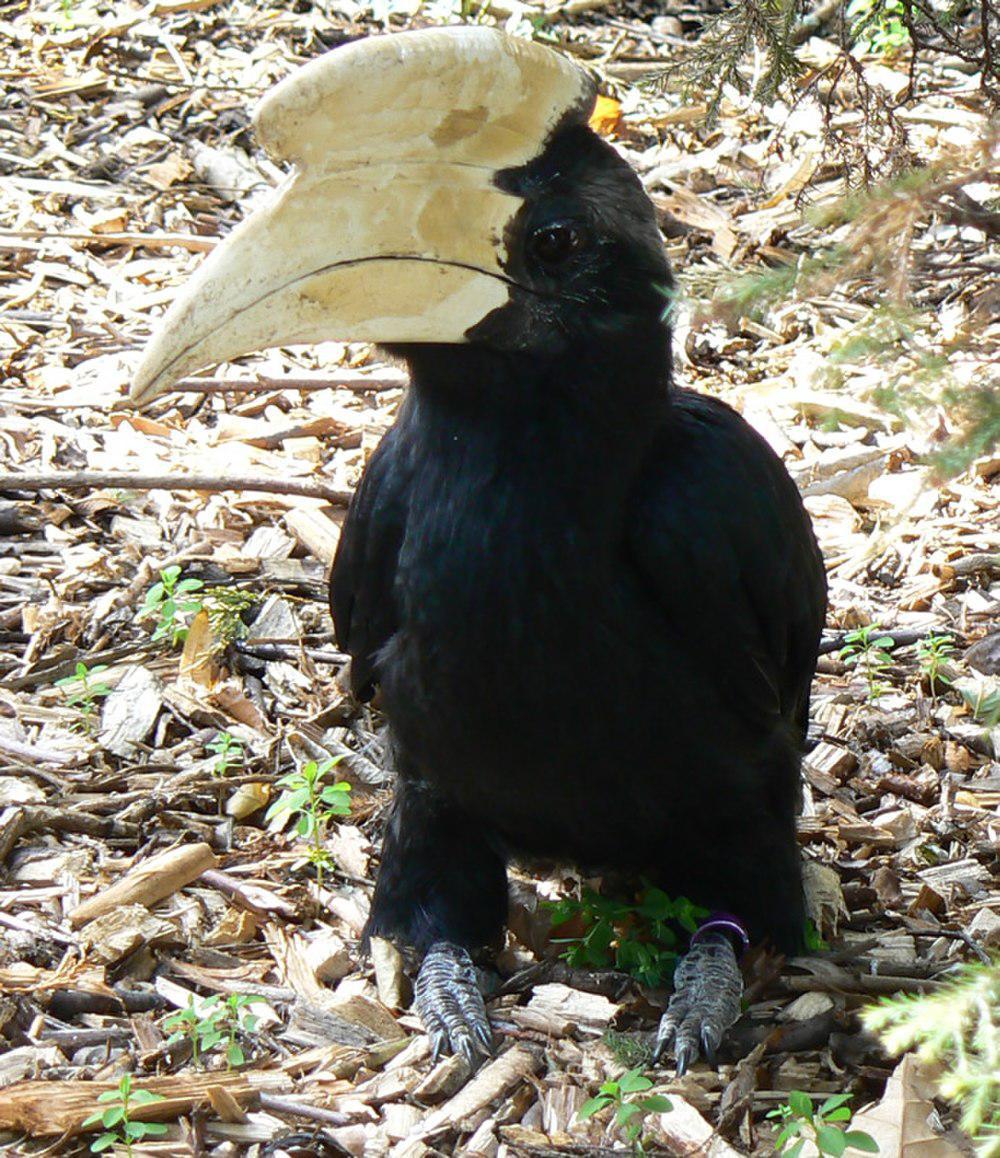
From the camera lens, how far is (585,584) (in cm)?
353

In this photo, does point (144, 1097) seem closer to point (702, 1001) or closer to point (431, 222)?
point (702, 1001)

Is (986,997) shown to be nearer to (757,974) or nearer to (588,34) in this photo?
(757,974)

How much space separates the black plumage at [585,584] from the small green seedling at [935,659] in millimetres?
1019

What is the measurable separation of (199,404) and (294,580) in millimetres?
1179

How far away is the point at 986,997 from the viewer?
192 centimetres

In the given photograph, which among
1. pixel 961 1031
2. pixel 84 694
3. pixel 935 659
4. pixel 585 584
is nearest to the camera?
pixel 961 1031

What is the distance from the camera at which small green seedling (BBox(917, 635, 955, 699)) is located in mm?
4840

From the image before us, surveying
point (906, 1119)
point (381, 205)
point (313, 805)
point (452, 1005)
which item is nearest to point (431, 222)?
point (381, 205)

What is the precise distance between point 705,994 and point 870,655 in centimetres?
155

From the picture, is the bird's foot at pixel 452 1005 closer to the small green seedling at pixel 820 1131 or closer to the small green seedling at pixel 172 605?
the small green seedling at pixel 820 1131

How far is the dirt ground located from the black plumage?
10.2 inches

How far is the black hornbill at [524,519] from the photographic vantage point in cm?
320

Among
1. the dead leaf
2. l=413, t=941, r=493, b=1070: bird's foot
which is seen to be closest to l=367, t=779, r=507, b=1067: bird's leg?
l=413, t=941, r=493, b=1070: bird's foot

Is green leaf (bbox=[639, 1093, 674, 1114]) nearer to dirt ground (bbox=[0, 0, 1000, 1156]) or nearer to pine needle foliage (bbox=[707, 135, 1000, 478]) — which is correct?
dirt ground (bbox=[0, 0, 1000, 1156])
